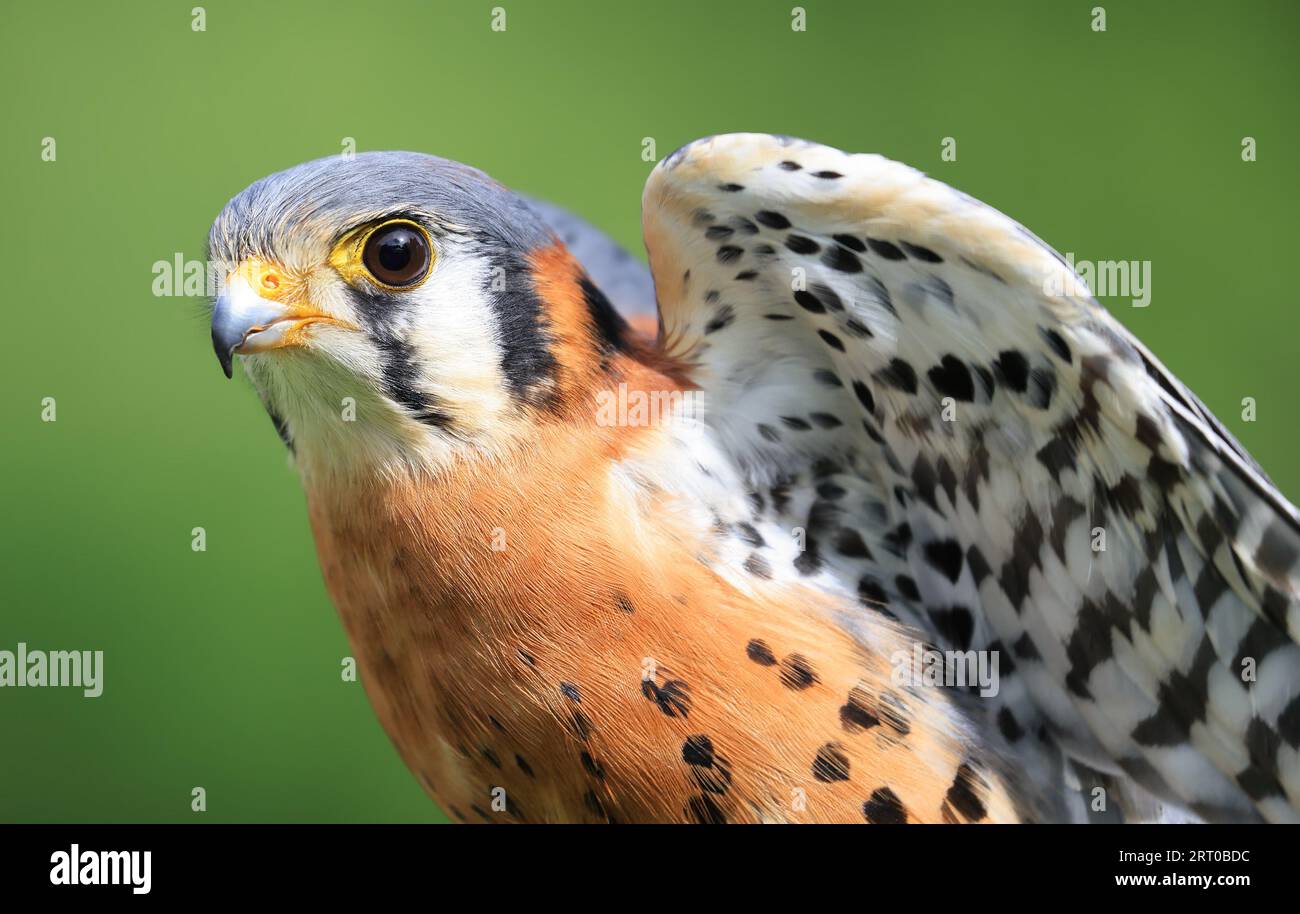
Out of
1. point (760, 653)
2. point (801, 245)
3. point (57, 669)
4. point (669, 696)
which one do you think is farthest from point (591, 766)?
point (57, 669)

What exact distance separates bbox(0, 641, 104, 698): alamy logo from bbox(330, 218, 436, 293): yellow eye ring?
102 inches

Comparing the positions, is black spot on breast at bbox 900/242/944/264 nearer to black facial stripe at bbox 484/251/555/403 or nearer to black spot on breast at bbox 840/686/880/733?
black facial stripe at bbox 484/251/555/403

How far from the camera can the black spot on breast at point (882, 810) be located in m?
2.17

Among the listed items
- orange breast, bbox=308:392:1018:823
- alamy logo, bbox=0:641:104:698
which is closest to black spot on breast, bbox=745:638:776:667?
orange breast, bbox=308:392:1018:823

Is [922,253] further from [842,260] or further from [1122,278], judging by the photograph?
[1122,278]

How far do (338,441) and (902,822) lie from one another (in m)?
1.11

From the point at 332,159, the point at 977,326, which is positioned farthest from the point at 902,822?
the point at 332,159

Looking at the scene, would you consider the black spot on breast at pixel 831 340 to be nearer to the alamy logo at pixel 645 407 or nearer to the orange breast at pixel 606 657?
the alamy logo at pixel 645 407

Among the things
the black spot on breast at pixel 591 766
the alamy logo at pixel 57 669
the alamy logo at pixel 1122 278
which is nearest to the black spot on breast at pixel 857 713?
the black spot on breast at pixel 591 766

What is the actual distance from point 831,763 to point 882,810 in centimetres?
12

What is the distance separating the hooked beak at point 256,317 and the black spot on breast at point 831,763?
40.6 inches

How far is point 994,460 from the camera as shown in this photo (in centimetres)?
211

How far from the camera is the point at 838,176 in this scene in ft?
6.52

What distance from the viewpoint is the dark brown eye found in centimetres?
203
